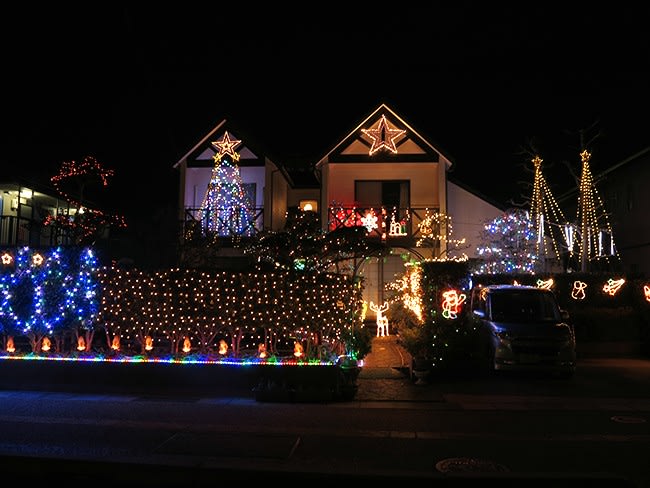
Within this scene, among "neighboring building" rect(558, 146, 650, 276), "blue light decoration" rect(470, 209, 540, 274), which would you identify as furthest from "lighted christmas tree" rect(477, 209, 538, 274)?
"neighboring building" rect(558, 146, 650, 276)

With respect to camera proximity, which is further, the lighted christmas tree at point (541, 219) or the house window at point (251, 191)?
the house window at point (251, 191)

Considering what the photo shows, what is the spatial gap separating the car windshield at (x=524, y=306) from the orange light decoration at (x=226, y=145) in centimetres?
1109

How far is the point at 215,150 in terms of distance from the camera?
69.1ft

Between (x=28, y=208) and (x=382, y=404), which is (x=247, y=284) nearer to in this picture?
(x=382, y=404)

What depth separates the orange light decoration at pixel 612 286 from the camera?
1588cm

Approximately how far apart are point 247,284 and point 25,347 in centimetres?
534

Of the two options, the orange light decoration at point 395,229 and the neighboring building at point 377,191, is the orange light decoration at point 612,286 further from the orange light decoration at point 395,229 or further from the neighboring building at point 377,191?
the orange light decoration at point 395,229

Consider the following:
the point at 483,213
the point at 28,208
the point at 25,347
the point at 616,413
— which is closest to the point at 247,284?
the point at 25,347

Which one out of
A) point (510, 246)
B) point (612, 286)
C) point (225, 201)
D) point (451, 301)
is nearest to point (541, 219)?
point (510, 246)

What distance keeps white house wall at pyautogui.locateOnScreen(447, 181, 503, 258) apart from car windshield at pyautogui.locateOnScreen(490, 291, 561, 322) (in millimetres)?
8209

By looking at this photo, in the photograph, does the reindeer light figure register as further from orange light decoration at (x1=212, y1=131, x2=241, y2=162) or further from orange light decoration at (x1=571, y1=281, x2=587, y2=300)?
orange light decoration at (x1=212, y1=131, x2=241, y2=162)

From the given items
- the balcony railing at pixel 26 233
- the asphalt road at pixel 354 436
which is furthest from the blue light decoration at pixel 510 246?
the balcony railing at pixel 26 233

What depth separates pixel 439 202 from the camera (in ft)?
67.4

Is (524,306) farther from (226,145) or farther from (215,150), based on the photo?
(215,150)
